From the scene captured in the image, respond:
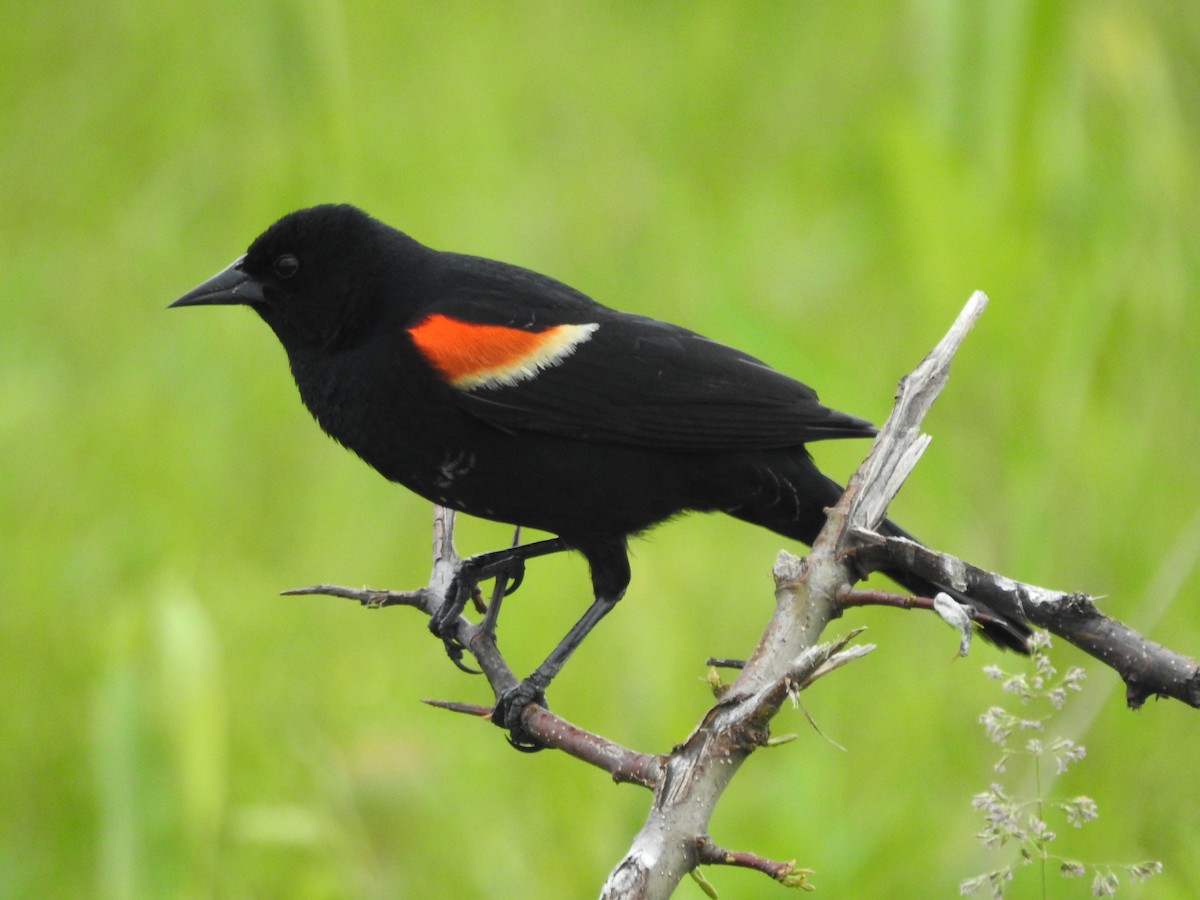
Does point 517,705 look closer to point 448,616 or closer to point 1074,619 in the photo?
point 448,616

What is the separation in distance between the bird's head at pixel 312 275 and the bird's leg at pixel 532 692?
2.31 ft

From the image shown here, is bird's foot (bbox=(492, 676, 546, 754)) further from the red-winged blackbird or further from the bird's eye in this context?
the bird's eye

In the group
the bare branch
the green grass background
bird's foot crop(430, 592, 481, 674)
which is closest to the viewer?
the bare branch

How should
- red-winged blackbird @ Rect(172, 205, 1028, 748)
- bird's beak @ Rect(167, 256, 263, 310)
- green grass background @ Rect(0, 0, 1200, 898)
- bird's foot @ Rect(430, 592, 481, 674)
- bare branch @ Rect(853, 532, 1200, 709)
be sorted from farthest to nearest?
bird's beak @ Rect(167, 256, 263, 310), green grass background @ Rect(0, 0, 1200, 898), red-winged blackbird @ Rect(172, 205, 1028, 748), bird's foot @ Rect(430, 592, 481, 674), bare branch @ Rect(853, 532, 1200, 709)

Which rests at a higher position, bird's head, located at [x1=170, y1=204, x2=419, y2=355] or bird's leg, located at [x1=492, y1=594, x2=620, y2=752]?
bird's head, located at [x1=170, y1=204, x2=419, y2=355]

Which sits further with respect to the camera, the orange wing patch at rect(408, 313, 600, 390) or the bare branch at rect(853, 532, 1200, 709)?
the orange wing patch at rect(408, 313, 600, 390)

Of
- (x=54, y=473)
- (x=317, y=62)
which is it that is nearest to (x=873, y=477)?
(x=317, y=62)

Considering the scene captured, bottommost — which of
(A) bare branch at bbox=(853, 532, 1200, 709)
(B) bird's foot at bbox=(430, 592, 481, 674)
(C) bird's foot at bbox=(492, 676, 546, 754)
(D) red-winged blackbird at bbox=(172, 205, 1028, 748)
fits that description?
(C) bird's foot at bbox=(492, 676, 546, 754)

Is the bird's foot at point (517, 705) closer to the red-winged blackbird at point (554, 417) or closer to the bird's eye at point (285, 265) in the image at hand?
the red-winged blackbird at point (554, 417)

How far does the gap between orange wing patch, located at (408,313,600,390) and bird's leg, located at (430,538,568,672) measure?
0.32 meters

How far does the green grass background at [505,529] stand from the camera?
258cm

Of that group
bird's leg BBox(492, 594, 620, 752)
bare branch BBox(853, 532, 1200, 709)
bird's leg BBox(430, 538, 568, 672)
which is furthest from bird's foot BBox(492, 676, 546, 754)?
bare branch BBox(853, 532, 1200, 709)

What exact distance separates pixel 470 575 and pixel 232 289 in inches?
Answer: 30.9

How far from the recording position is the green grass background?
8.45 ft
